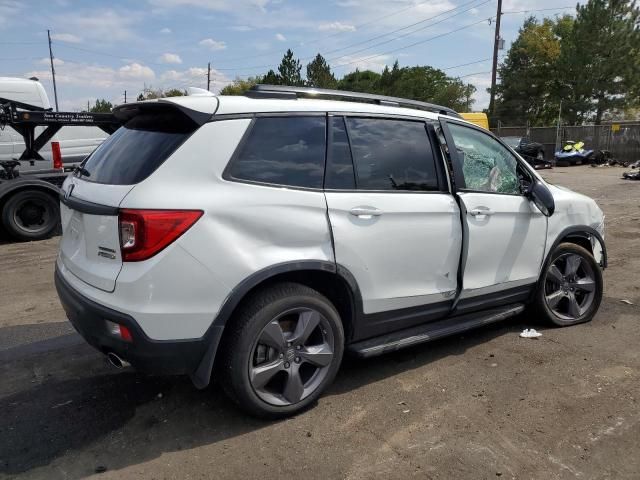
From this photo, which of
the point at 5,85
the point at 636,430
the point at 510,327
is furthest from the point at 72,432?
the point at 5,85

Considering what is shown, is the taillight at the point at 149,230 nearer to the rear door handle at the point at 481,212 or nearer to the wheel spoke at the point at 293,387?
the wheel spoke at the point at 293,387

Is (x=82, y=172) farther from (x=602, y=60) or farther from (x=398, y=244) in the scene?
(x=602, y=60)

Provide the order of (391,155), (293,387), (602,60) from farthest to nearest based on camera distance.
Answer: (602,60), (391,155), (293,387)

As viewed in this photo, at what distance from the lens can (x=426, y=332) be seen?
12.1ft

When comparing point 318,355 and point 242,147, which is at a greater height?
point 242,147

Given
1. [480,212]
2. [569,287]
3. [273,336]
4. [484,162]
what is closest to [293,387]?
[273,336]

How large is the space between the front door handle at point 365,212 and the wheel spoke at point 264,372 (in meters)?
0.97

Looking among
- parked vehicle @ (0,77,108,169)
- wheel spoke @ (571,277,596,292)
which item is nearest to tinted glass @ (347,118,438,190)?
wheel spoke @ (571,277,596,292)

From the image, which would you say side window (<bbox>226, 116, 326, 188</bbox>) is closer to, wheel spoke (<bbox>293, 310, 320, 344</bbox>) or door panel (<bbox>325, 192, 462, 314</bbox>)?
door panel (<bbox>325, 192, 462, 314</bbox>)

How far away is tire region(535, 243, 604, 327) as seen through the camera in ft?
14.8

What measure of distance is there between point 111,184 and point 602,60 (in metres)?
46.0

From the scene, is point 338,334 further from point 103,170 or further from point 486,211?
point 103,170

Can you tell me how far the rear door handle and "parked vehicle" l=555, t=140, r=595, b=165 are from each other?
25.5m

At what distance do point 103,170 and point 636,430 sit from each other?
341 cm
